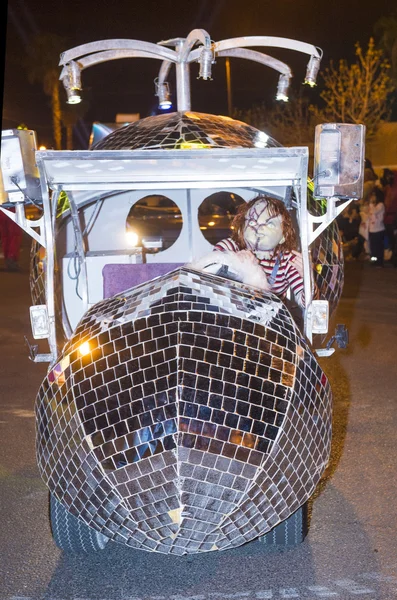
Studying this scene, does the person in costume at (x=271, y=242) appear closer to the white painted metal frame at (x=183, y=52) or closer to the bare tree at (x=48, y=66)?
the white painted metal frame at (x=183, y=52)

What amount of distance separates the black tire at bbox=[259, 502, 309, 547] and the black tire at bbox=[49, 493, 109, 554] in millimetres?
853

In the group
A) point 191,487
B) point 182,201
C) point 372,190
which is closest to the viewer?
point 191,487

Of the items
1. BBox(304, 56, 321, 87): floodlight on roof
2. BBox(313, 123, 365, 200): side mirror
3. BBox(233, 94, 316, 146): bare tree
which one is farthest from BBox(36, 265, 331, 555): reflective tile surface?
BBox(233, 94, 316, 146): bare tree

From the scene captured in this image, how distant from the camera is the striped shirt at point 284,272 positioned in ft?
17.9

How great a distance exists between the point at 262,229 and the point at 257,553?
190 cm

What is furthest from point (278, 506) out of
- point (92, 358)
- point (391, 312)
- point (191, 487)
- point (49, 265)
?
point (391, 312)

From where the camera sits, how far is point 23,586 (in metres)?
4.30

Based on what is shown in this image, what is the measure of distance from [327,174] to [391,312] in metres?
7.82

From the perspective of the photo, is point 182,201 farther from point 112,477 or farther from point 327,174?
point 112,477

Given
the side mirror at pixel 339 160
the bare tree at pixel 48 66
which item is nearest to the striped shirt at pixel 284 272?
the side mirror at pixel 339 160

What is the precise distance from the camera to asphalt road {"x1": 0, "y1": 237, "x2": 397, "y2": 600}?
4230 millimetres

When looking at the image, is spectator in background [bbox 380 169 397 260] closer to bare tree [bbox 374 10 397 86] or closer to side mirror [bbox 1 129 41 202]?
side mirror [bbox 1 129 41 202]

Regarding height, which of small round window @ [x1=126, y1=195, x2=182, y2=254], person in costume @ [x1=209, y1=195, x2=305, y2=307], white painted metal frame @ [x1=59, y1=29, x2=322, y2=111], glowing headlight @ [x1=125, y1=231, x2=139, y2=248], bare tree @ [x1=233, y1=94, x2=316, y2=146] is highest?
white painted metal frame @ [x1=59, y1=29, x2=322, y2=111]

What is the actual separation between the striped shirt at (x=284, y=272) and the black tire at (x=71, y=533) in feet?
6.06
